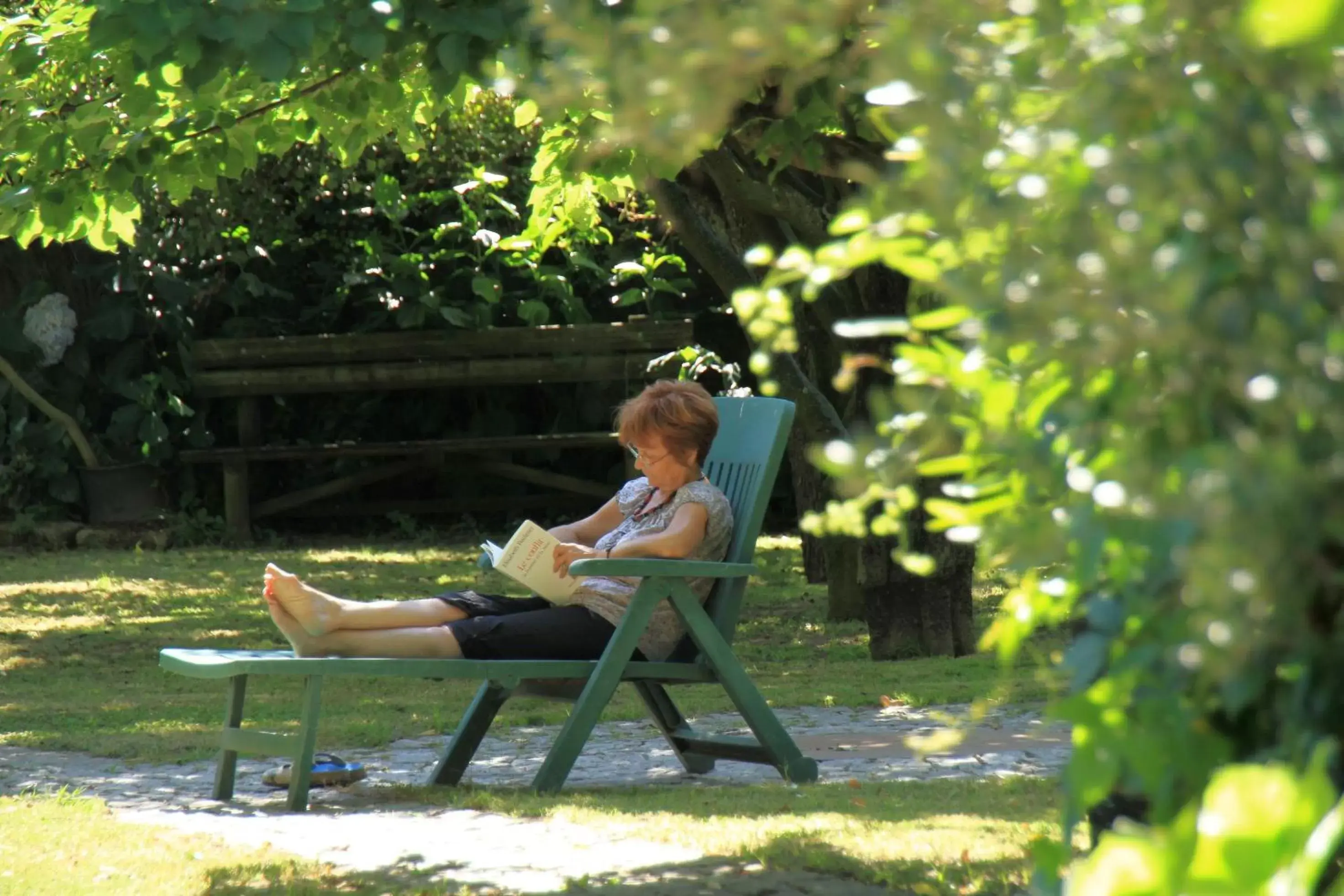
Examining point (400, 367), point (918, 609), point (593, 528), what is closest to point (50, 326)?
point (400, 367)

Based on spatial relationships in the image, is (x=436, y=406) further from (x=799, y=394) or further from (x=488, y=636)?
(x=488, y=636)

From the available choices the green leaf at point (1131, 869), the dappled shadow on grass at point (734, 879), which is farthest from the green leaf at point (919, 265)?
the dappled shadow on grass at point (734, 879)

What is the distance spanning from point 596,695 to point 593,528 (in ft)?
3.40

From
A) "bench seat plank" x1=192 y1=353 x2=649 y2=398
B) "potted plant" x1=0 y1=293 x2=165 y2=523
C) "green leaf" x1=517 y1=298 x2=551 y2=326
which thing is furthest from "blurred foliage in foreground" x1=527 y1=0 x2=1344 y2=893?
"potted plant" x1=0 y1=293 x2=165 y2=523

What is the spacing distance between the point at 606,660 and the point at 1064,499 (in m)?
3.52

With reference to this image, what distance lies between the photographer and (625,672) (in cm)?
512

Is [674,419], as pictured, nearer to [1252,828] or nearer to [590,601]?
[590,601]

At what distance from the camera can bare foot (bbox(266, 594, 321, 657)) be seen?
5.02 m

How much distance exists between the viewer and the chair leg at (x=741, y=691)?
16.7ft

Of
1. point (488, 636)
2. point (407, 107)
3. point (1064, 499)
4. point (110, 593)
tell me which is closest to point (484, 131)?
point (110, 593)

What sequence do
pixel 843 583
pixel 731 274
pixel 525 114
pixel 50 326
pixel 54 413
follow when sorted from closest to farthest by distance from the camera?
pixel 525 114 < pixel 731 274 < pixel 843 583 < pixel 54 413 < pixel 50 326

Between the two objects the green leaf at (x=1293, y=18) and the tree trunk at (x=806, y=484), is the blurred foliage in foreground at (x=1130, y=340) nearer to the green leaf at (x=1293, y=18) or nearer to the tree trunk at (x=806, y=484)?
the green leaf at (x=1293, y=18)

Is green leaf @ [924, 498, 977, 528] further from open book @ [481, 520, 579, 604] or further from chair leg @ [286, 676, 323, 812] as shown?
open book @ [481, 520, 579, 604]

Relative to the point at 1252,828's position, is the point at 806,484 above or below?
below
